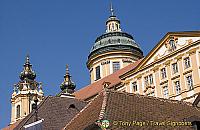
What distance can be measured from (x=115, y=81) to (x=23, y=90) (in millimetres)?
36140

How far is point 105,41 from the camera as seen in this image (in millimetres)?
69875

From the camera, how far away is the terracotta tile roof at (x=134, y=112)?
21203 mm

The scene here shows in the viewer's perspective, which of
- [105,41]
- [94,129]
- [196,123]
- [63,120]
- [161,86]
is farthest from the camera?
[105,41]

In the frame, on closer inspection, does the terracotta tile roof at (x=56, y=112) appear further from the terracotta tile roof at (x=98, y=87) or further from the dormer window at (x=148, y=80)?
the terracotta tile roof at (x=98, y=87)

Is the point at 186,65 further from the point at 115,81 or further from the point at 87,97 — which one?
the point at 87,97

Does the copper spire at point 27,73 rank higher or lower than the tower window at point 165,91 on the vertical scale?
higher

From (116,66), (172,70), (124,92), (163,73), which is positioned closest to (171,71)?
(172,70)

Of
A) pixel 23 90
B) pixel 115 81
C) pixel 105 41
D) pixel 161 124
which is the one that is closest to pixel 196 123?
pixel 161 124

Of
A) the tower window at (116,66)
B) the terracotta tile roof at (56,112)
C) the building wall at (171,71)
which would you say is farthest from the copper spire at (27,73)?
the terracotta tile roof at (56,112)

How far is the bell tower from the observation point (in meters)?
84.8

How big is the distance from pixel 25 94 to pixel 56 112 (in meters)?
56.7

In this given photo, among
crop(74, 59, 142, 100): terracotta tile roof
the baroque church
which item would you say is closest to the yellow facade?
the baroque church

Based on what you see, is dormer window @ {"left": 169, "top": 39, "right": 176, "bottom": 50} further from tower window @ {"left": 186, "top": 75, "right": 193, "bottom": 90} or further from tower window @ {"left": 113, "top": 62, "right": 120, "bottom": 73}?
tower window @ {"left": 113, "top": 62, "right": 120, "bottom": 73}

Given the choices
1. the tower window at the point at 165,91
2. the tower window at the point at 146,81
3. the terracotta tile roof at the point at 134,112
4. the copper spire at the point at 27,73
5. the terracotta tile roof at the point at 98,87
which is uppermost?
the copper spire at the point at 27,73
